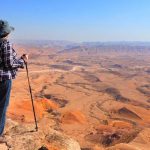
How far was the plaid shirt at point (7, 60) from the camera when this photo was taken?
161 inches

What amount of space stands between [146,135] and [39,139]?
983cm

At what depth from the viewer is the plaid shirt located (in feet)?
13.5

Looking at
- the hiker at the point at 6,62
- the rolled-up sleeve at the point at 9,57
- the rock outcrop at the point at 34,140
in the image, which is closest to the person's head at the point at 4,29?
the hiker at the point at 6,62

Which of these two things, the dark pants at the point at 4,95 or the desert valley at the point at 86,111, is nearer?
the dark pants at the point at 4,95

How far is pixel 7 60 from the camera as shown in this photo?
4137 mm

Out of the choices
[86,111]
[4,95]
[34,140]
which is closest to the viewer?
[4,95]

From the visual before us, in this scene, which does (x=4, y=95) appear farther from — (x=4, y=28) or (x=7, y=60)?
(x=4, y=28)

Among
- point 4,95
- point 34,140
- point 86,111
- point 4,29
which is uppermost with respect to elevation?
point 4,29

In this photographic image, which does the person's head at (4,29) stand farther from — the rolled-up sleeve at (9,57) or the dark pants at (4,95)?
the dark pants at (4,95)

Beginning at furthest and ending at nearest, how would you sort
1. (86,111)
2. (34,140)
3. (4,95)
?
(86,111), (34,140), (4,95)

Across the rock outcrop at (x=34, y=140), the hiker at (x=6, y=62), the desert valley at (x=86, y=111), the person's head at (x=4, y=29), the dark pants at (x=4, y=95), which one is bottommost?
the desert valley at (x=86, y=111)

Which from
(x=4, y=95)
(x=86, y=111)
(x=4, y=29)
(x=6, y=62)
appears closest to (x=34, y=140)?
(x=4, y=95)

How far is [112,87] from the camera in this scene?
1623 inches

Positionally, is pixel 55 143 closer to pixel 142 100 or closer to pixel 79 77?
pixel 142 100
